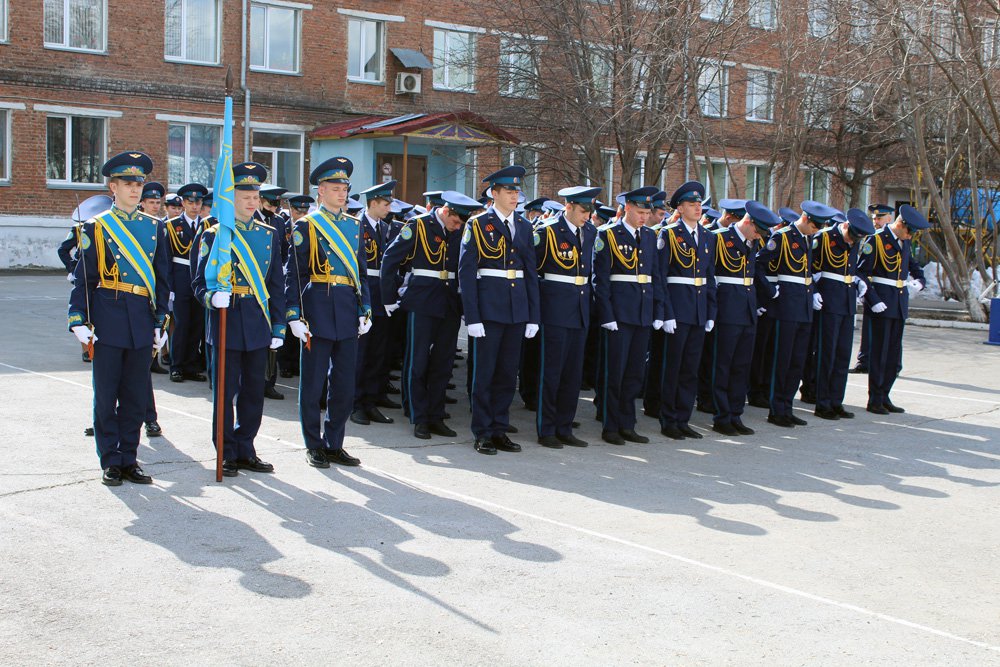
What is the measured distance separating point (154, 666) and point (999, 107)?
20.7m

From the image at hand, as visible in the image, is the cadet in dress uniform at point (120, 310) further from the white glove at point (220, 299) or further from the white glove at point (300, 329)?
the white glove at point (300, 329)

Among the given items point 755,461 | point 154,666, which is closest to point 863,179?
point 755,461

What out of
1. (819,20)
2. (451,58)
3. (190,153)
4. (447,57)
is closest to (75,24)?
(190,153)

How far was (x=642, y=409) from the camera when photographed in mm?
10945

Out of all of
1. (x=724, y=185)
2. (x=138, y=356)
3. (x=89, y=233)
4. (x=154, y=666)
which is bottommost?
(x=154, y=666)

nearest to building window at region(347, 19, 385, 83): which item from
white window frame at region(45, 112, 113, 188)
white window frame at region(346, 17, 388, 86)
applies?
white window frame at region(346, 17, 388, 86)

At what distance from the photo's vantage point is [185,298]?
11.1 m

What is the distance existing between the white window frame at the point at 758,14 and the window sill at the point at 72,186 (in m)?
14.6

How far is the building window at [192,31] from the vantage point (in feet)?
88.4

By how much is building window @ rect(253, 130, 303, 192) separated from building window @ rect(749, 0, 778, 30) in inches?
466

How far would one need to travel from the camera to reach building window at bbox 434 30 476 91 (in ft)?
97.8

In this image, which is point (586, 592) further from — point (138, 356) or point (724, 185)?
point (724, 185)

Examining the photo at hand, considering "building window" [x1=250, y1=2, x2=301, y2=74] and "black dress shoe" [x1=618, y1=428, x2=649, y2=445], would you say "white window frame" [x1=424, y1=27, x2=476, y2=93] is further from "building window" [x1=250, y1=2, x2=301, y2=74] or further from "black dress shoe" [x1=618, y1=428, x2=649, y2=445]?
"black dress shoe" [x1=618, y1=428, x2=649, y2=445]

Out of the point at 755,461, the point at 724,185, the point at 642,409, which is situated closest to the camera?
the point at 755,461
